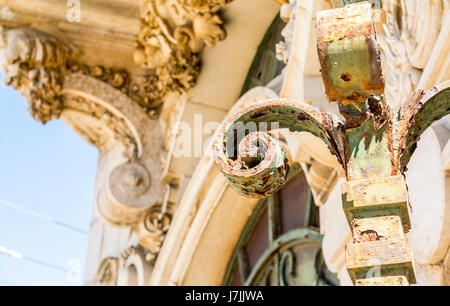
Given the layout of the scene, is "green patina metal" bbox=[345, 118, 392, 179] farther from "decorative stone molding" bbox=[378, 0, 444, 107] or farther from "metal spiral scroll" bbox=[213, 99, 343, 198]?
"decorative stone molding" bbox=[378, 0, 444, 107]

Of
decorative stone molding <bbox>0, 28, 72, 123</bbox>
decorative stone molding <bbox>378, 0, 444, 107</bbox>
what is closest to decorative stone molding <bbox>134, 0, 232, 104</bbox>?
decorative stone molding <bbox>0, 28, 72, 123</bbox>

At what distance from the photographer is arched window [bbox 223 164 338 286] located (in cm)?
404

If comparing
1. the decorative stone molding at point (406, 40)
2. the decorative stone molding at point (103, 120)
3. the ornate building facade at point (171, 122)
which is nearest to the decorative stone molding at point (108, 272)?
the ornate building facade at point (171, 122)

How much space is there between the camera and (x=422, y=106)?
1.35m

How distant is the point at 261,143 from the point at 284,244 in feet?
10.0

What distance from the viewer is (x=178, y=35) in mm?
5195

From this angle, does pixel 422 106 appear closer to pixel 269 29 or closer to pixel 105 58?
pixel 269 29

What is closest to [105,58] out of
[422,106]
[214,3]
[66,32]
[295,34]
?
[66,32]

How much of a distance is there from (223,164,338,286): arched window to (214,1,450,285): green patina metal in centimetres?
247

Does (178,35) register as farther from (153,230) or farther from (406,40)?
(406,40)

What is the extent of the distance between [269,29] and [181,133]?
0.88m

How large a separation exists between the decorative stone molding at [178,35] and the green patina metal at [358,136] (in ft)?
11.7

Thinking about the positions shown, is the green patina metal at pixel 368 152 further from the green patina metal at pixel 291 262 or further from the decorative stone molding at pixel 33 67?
the decorative stone molding at pixel 33 67

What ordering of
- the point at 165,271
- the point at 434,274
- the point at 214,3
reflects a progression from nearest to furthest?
1. the point at 434,274
2. the point at 214,3
3. the point at 165,271
